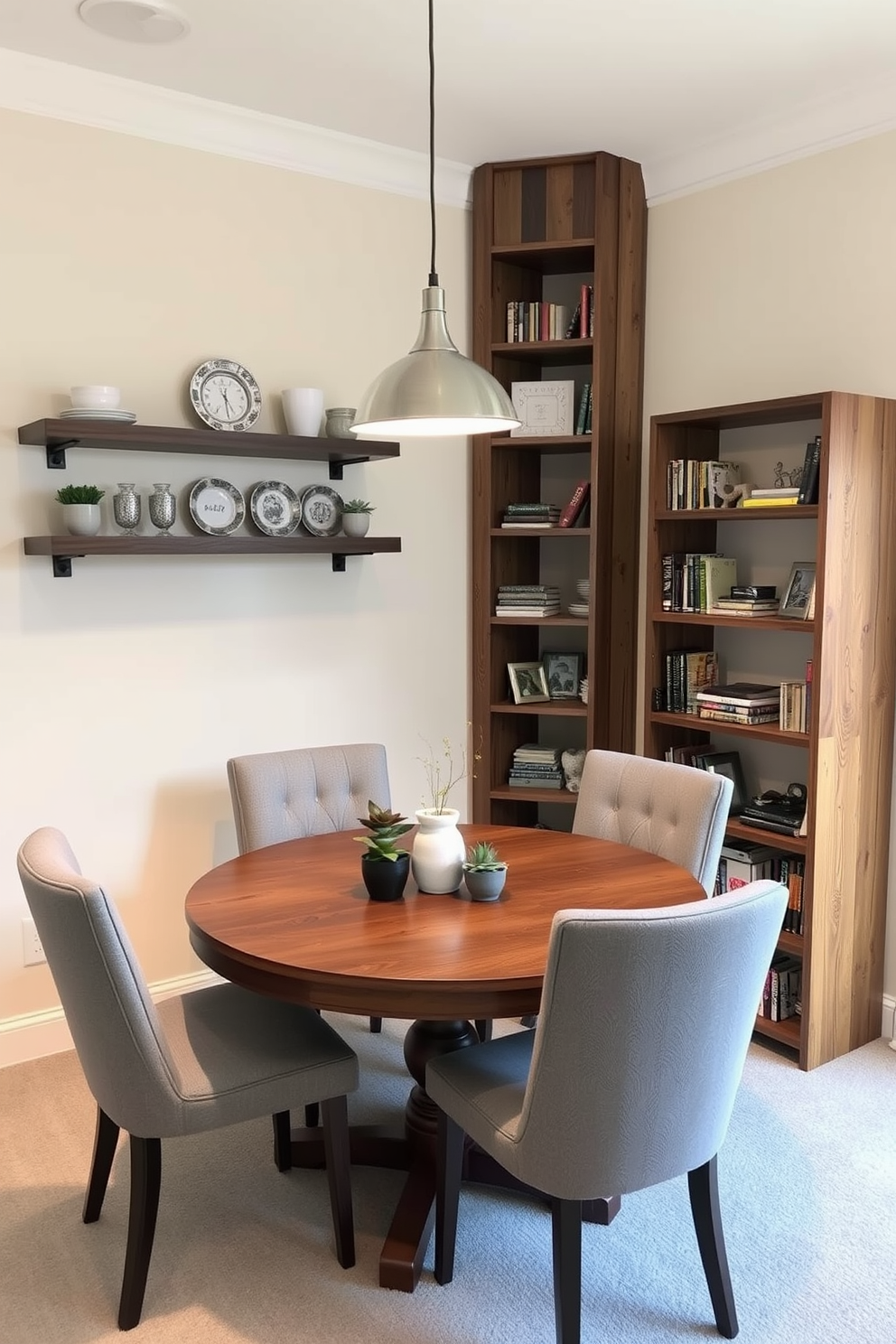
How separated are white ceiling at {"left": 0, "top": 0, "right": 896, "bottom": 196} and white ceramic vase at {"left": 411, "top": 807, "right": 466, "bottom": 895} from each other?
74.1 inches

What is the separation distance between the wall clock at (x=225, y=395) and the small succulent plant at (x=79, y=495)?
0.44 m

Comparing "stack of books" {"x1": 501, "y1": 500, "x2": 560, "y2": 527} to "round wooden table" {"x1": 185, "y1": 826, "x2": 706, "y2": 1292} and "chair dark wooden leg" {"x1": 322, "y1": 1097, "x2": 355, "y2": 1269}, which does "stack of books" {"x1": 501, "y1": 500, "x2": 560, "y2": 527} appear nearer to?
"round wooden table" {"x1": 185, "y1": 826, "x2": 706, "y2": 1292}

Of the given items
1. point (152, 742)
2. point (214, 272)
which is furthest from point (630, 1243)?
point (214, 272)

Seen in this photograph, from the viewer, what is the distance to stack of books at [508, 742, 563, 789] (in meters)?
3.86

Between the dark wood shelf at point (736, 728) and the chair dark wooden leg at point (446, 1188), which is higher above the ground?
the dark wood shelf at point (736, 728)

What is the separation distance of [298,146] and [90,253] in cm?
78

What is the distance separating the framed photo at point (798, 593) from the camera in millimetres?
3092

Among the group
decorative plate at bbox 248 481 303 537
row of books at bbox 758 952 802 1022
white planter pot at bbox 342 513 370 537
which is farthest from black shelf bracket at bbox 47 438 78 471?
row of books at bbox 758 952 802 1022

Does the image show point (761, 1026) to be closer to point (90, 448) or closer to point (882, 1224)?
point (882, 1224)

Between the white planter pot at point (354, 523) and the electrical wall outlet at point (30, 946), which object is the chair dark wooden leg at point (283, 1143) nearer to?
the electrical wall outlet at point (30, 946)

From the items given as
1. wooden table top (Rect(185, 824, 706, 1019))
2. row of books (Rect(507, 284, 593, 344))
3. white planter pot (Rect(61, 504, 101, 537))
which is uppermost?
row of books (Rect(507, 284, 593, 344))

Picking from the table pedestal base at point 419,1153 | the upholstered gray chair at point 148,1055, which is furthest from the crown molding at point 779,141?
the upholstered gray chair at point 148,1055

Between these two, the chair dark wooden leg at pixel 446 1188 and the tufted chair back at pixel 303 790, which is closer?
the chair dark wooden leg at pixel 446 1188

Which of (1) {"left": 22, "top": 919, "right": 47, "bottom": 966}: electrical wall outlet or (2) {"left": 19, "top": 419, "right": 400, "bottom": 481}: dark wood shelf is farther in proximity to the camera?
(1) {"left": 22, "top": 919, "right": 47, "bottom": 966}: electrical wall outlet
